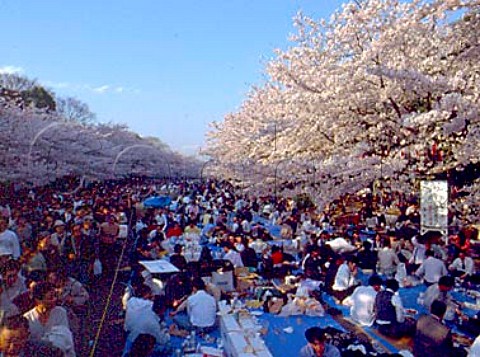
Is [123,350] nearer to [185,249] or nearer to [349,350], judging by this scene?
[349,350]

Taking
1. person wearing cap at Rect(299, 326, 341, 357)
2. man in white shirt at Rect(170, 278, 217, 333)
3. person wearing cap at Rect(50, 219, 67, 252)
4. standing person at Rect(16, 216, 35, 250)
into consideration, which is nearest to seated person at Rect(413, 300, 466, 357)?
person wearing cap at Rect(299, 326, 341, 357)

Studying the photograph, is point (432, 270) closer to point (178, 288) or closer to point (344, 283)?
point (344, 283)

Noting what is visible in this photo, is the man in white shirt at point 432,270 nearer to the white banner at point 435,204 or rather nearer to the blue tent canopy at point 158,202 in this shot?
the white banner at point 435,204

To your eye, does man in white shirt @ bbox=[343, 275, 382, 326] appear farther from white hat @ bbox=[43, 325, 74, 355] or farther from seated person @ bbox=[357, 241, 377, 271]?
white hat @ bbox=[43, 325, 74, 355]

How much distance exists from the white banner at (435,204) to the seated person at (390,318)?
6.69 feet

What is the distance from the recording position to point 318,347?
17.3 feet

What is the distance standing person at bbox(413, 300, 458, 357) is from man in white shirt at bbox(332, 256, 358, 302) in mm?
2787

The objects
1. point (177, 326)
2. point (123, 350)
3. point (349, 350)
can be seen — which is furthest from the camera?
point (177, 326)

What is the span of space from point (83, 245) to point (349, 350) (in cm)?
606

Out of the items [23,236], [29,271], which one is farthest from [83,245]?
[29,271]

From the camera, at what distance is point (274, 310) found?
8.01m

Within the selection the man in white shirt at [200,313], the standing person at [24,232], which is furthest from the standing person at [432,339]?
the standing person at [24,232]

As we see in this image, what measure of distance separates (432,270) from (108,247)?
6.37 meters

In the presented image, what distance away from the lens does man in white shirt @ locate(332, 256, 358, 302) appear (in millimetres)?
8938
